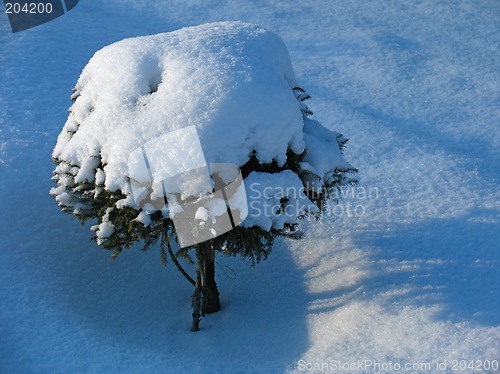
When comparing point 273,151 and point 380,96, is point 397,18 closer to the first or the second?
point 380,96

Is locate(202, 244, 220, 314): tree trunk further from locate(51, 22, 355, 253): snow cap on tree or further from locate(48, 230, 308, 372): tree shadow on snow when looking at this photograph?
locate(51, 22, 355, 253): snow cap on tree

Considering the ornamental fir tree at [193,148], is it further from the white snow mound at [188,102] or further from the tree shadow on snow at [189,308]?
the tree shadow on snow at [189,308]

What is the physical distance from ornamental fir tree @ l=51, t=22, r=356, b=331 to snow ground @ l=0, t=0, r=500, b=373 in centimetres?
130

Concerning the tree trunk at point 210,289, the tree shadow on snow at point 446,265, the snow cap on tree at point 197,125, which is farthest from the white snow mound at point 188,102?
the tree shadow on snow at point 446,265

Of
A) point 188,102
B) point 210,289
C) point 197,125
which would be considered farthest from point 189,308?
point 188,102

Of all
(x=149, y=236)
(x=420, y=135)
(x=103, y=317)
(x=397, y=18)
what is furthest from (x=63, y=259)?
(x=397, y=18)

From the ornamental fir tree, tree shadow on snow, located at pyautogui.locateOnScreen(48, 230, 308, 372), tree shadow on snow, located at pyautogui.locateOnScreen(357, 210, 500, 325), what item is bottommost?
tree shadow on snow, located at pyautogui.locateOnScreen(48, 230, 308, 372)

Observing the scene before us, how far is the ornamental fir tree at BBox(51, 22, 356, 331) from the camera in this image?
245 inches

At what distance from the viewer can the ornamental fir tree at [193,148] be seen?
621 cm

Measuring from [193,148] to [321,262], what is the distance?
3.25 meters

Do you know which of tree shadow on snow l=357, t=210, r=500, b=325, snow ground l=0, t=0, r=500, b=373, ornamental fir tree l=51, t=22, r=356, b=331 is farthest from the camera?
tree shadow on snow l=357, t=210, r=500, b=325

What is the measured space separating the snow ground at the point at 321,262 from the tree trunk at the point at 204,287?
178mm

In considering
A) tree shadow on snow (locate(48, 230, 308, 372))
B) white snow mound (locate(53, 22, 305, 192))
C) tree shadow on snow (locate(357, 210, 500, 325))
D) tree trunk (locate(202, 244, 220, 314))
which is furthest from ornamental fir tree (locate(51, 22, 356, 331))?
tree shadow on snow (locate(357, 210, 500, 325))

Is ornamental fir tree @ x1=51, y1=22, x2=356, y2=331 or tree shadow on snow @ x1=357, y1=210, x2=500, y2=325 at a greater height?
ornamental fir tree @ x1=51, y1=22, x2=356, y2=331
